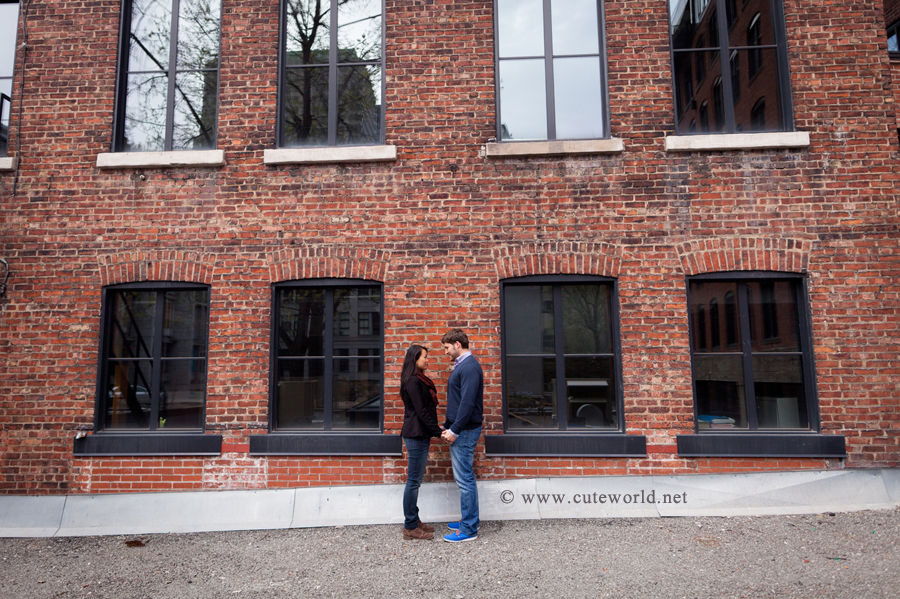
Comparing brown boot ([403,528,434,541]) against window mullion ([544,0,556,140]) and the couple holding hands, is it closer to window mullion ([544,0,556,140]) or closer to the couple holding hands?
the couple holding hands

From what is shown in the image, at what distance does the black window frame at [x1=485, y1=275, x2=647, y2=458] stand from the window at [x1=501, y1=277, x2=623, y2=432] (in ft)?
0.04

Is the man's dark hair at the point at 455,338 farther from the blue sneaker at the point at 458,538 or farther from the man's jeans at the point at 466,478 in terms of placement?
the blue sneaker at the point at 458,538

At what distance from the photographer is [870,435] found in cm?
561

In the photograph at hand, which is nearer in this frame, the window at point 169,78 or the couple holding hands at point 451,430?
the couple holding hands at point 451,430

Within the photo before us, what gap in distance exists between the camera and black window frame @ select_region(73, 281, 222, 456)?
19.2ft

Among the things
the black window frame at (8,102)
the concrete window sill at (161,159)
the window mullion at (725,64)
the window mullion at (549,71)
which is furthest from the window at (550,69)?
the black window frame at (8,102)

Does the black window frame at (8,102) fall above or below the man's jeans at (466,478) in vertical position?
above

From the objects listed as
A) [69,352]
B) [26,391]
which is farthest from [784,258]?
[26,391]

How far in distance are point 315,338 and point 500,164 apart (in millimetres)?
2991

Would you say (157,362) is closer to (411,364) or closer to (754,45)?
(411,364)

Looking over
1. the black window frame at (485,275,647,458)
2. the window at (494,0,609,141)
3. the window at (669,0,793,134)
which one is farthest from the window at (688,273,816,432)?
the window at (494,0,609,141)

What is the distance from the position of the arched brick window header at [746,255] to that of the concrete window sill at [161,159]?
5597mm

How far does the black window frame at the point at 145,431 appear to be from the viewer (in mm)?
5863

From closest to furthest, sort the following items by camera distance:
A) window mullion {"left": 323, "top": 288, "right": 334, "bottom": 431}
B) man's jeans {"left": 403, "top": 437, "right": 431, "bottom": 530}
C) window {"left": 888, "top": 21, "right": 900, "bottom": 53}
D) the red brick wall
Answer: man's jeans {"left": 403, "top": 437, "right": 431, "bottom": 530} < the red brick wall < window mullion {"left": 323, "top": 288, "right": 334, "bottom": 431} < window {"left": 888, "top": 21, "right": 900, "bottom": 53}
